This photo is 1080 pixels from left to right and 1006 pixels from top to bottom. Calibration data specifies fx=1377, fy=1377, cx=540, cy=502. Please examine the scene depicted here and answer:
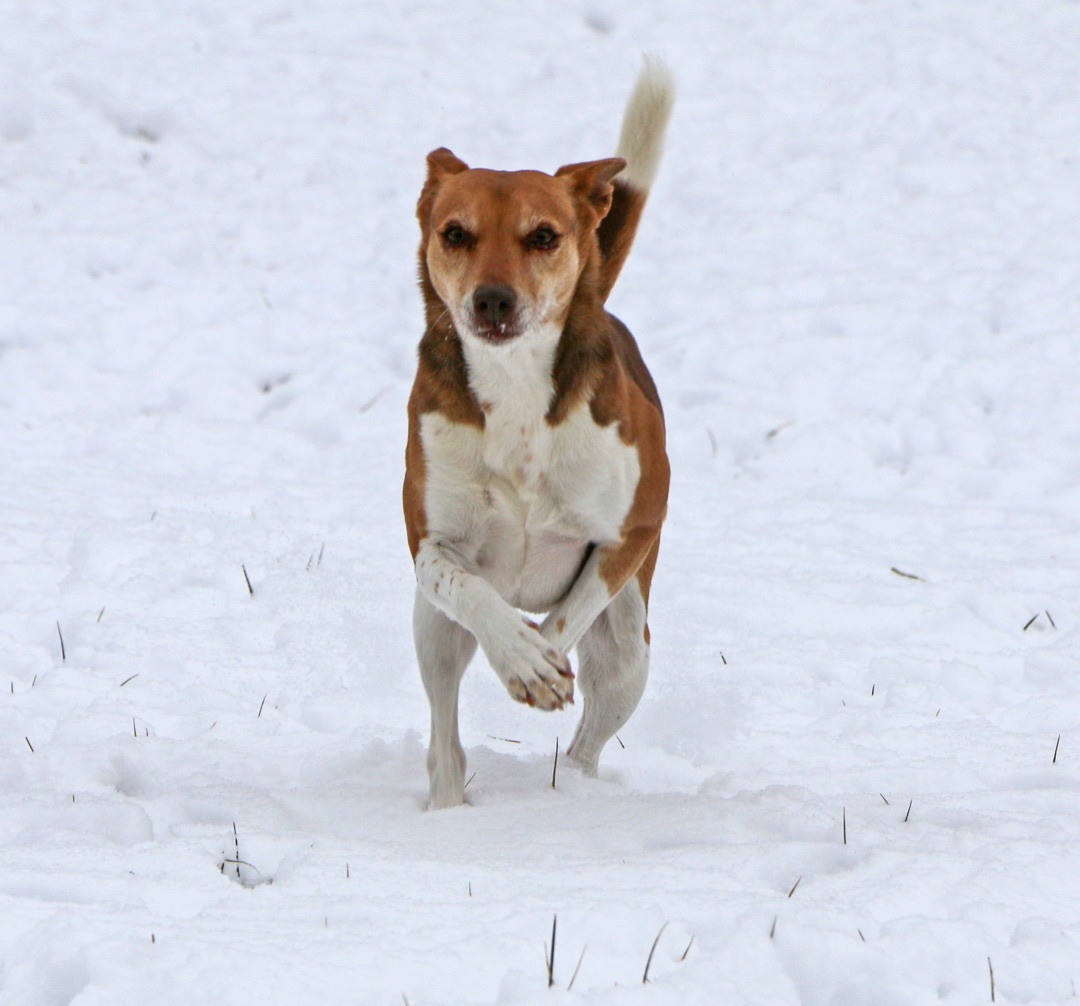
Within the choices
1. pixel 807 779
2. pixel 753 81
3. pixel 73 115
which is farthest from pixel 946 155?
pixel 807 779

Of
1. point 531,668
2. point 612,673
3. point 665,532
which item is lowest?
point 665,532

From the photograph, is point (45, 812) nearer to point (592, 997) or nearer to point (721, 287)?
point (592, 997)

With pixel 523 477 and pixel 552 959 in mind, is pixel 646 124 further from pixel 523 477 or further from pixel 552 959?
pixel 552 959

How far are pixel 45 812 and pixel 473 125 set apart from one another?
744 cm

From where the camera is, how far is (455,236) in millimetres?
3645

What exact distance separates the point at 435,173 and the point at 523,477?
101cm

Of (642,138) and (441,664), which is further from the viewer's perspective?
(642,138)

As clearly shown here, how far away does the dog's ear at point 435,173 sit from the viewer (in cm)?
400

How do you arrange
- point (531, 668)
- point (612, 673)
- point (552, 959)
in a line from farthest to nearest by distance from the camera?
point (612, 673) < point (531, 668) < point (552, 959)

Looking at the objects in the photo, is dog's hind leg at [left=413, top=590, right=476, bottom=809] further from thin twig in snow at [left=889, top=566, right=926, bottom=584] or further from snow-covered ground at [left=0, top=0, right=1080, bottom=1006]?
thin twig in snow at [left=889, top=566, right=926, bottom=584]

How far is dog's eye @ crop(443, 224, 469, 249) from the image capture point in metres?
3.62

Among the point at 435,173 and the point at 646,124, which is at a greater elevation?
the point at 646,124

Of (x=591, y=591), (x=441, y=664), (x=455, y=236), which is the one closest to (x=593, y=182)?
(x=455, y=236)

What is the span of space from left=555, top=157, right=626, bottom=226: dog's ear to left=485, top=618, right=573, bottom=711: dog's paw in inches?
50.6
